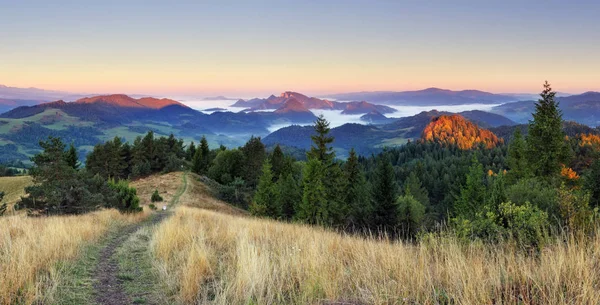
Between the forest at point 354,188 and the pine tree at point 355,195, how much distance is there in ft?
0.61

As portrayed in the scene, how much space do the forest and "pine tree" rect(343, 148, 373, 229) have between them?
187mm

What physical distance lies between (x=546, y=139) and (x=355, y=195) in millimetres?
29084

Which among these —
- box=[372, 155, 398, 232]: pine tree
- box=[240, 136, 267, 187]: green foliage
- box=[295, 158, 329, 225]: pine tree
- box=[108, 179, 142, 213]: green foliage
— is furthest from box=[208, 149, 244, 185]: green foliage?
box=[108, 179, 142, 213]: green foliage

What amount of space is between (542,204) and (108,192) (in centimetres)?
4047

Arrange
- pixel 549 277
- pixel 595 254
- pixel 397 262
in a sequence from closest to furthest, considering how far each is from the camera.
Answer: pixel 549 277 < pixel 595 254 < pixel 397 262

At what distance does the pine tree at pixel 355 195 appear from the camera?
1946 inches

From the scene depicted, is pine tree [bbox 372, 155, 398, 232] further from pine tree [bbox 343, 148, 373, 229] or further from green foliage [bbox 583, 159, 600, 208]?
green foliage [bbox 583, 159, 600, 208]

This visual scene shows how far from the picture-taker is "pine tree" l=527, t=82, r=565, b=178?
39344mm

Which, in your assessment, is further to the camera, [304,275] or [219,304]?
[304,275]

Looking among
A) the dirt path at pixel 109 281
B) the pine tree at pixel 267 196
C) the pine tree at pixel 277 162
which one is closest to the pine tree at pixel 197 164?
the pine tree at pixel 277 162

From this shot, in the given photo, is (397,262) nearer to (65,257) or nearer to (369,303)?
(369,303)

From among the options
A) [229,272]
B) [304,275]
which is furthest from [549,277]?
[229,272]

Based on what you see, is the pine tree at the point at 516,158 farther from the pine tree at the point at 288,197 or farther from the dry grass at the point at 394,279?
the dry grass at the point at 394,279

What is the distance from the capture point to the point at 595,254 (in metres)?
4.99
